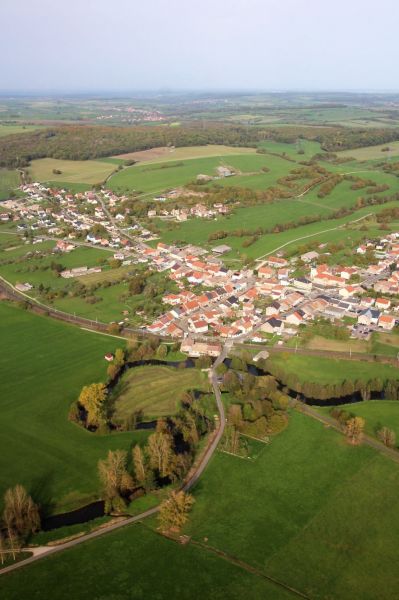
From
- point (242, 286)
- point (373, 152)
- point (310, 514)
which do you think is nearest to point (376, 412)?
point (310, 514)

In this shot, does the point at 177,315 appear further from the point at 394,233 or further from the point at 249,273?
the point at 394,233

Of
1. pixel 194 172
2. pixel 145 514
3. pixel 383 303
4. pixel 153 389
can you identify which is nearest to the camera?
pixel 145 514

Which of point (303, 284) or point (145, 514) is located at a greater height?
point (303, 284)

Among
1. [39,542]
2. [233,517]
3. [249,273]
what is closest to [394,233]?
[249,273]

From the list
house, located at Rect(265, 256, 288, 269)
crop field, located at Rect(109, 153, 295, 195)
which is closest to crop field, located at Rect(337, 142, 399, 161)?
crop field, located at Rect(109, 153, 295, 195)

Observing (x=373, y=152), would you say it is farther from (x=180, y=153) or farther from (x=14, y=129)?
(x=14, y=129)

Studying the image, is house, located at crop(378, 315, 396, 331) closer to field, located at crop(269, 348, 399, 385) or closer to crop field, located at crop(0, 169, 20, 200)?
field, located at crop(269, 348, 399, 385)
